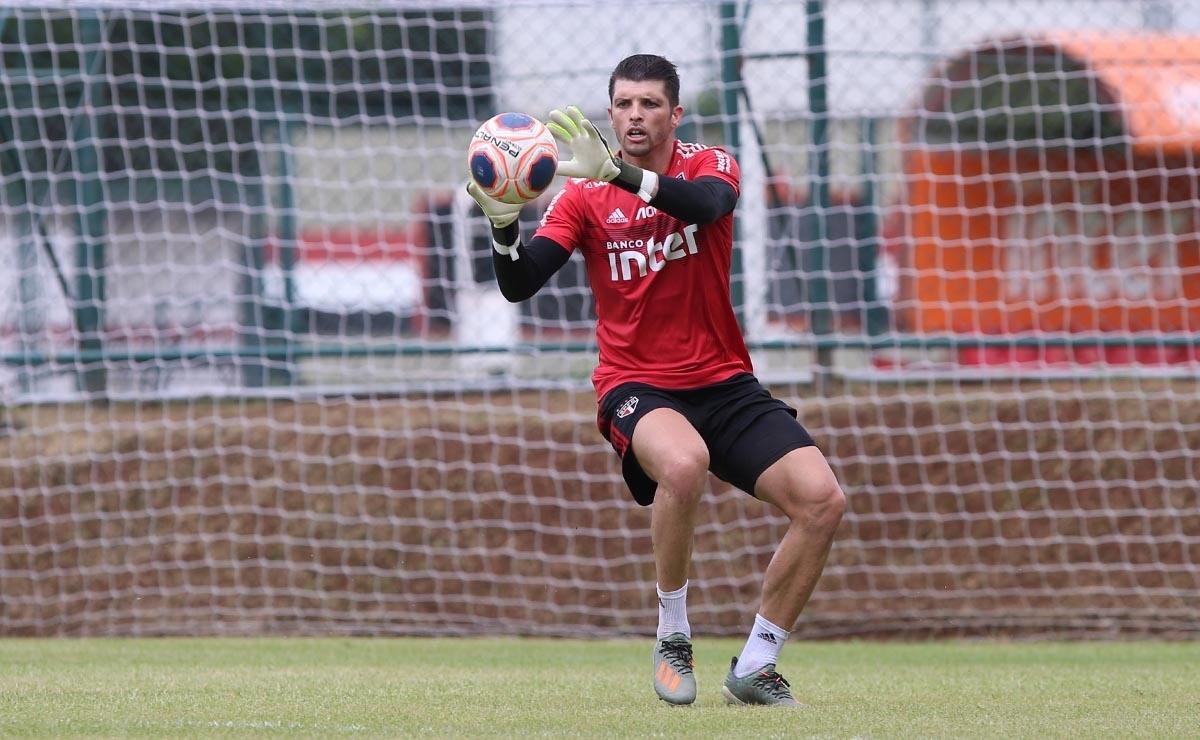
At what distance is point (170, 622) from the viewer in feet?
30.8

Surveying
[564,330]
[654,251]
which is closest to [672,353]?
[654,251]

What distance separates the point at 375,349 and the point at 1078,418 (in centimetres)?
394

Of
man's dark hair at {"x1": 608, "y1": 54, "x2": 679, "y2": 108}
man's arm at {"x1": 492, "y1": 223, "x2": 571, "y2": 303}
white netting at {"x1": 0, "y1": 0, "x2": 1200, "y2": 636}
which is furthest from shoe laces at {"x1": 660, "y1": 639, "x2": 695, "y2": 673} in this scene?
white netting at {"x1": 0, "y1": 0, "x2": 1200, "y2": 636}

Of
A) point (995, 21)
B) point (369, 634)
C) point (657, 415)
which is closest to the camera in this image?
point (657, 415)

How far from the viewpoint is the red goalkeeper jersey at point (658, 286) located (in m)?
5.48

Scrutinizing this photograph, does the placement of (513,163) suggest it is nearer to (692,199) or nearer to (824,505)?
(692,199)

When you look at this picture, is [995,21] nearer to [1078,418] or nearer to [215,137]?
[1078,418]

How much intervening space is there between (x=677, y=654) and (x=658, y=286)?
1.16m

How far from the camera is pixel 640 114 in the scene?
17.8 ft

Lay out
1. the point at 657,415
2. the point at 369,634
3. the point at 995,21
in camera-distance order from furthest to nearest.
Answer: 1. the point at 995,21
2. the point at 369,634
3. the point at 657,415

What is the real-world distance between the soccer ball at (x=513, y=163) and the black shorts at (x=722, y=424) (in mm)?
741

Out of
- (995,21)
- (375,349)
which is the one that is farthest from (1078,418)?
(375,349)

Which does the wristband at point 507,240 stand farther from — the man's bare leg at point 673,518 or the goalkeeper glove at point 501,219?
the man's bare leg at point 673,518

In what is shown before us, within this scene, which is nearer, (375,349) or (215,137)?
(375,349)
